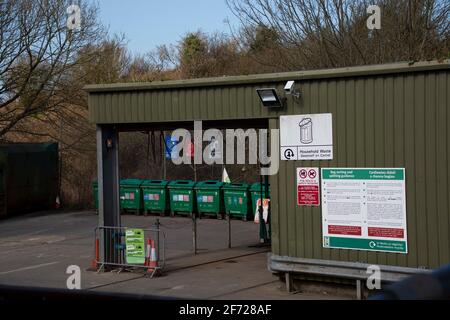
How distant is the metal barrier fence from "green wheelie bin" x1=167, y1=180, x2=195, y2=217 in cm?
1000

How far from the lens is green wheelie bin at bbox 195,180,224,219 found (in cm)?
2255

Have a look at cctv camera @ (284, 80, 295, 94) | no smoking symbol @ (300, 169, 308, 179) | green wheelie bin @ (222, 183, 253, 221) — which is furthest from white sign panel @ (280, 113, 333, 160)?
green wheelie bin @ (222, 183, 253, 221)

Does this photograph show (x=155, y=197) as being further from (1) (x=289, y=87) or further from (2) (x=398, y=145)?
(2) (x=398, y=145)

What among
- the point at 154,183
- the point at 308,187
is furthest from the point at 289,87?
the point at 154,183

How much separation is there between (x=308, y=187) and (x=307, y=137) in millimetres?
826

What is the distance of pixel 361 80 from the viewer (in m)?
9.75

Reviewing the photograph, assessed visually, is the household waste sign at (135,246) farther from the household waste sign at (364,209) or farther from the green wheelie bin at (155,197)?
the green wheelie bin at (155,197)

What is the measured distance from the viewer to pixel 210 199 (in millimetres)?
22688

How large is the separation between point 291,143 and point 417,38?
8.19 metres

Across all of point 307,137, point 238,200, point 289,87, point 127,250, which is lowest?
point 127,250

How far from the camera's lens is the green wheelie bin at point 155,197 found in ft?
78.0
